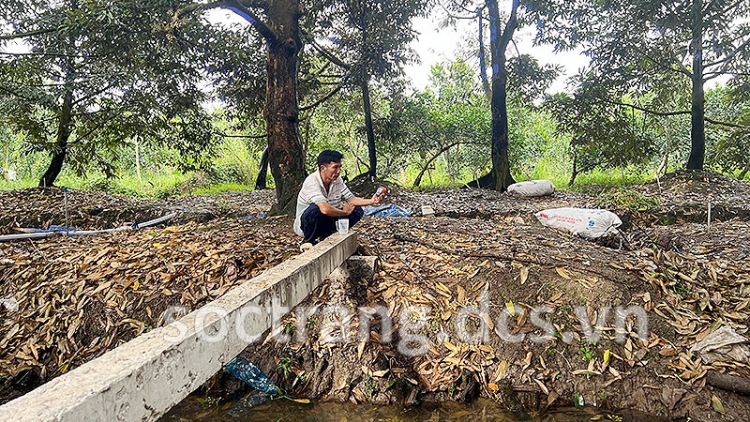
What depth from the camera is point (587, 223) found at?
15.3ft

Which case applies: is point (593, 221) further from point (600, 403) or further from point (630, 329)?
point (600, 403)

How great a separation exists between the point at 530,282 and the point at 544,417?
0.94 meters

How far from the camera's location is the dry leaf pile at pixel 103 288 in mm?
3189

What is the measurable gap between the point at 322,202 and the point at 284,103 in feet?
8.62

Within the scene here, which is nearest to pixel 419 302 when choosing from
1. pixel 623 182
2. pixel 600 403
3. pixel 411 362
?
pixel 411 362

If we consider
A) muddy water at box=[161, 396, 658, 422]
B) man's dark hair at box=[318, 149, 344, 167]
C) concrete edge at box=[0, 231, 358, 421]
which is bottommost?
muddy water at box=[161, 396, 658, 422]

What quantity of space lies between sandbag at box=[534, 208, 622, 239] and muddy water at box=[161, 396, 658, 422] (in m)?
2.45

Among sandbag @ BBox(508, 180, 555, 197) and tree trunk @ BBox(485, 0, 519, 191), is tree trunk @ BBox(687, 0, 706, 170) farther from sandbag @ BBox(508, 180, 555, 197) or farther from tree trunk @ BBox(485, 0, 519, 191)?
tree trunk @ BBox(485, 0, 519, 191)

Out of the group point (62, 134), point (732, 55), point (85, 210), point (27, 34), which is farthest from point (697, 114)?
point (62, 134)

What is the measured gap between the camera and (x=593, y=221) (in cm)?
469

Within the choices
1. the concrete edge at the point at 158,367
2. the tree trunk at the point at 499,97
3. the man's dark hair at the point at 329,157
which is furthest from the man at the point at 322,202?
the tree trunk at the point at 499,97

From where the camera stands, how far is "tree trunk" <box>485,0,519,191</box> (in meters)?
9.81

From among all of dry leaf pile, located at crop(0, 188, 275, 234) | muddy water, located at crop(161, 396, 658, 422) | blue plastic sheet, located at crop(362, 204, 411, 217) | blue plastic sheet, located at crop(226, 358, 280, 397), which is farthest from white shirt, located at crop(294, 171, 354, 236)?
dry leaf pile, located at crop(0, 188, 275, 234)

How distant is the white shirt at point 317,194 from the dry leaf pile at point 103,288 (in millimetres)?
421
